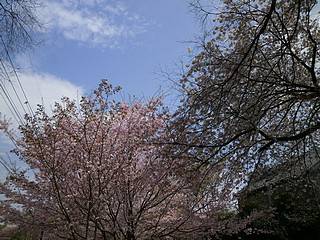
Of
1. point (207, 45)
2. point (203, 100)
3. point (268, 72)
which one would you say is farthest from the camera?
point (207, 45)

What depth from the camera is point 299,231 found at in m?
11.5

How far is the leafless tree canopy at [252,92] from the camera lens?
18.8ft

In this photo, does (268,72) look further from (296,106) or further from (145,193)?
(145,193)

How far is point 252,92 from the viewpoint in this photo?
6004mm

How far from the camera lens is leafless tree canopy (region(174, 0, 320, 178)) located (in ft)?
18.8

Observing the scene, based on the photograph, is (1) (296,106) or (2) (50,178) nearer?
(2) (50,178)

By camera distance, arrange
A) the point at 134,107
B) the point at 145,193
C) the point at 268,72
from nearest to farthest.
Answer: the point at 268,72
the point at 145,193
the point at 134,107

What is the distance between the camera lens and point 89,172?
6270mm

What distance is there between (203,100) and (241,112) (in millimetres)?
608

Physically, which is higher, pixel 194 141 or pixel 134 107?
pixel 134 107

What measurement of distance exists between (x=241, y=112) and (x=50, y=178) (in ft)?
10.9

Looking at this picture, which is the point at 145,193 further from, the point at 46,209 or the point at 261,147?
the point at 261,147

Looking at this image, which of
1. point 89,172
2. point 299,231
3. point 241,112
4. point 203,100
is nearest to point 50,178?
point 89,172

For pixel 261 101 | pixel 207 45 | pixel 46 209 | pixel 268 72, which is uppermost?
pixel 207 45
